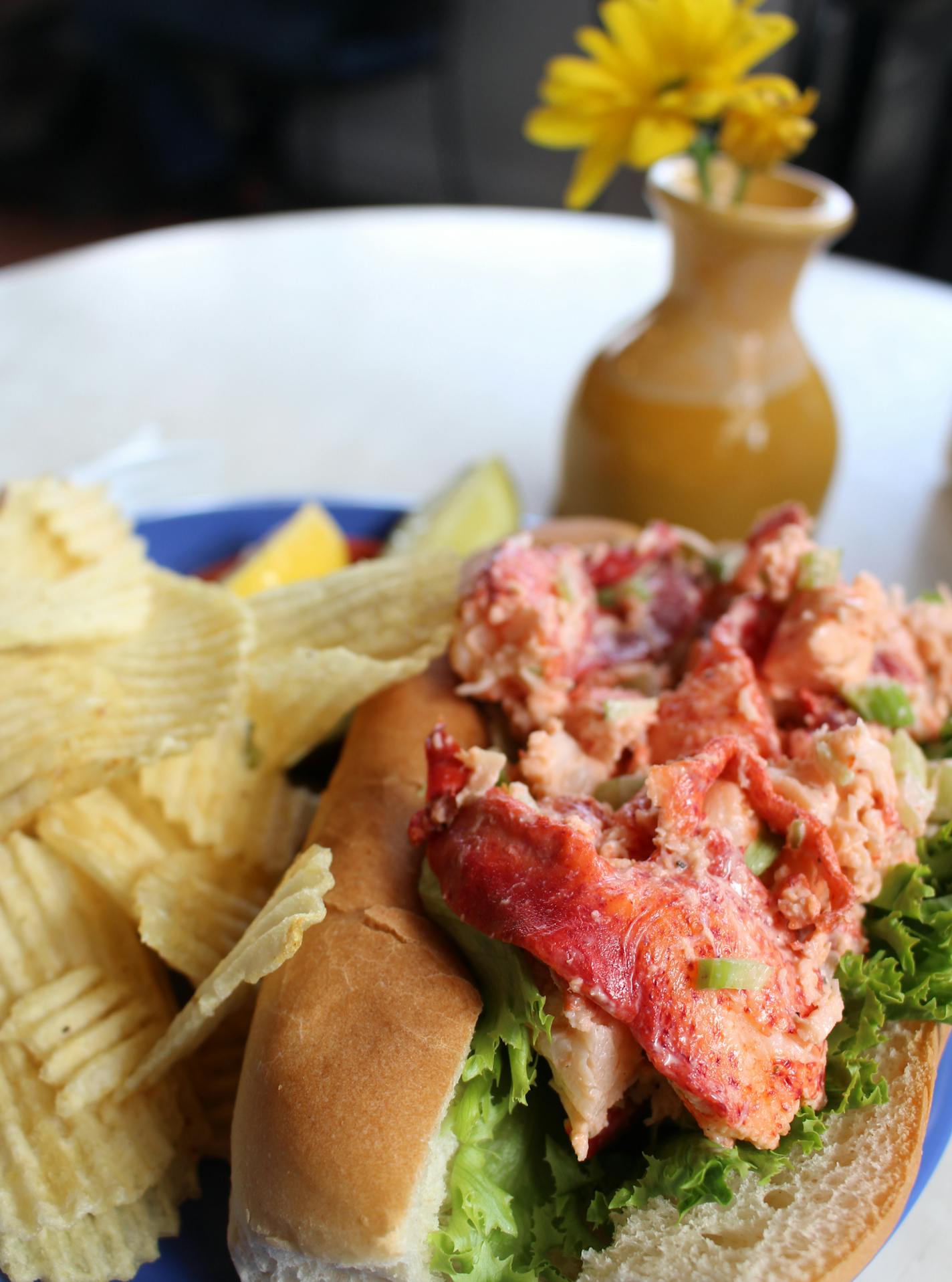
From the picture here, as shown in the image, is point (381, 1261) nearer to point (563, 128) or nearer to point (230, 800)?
point (230, 800)

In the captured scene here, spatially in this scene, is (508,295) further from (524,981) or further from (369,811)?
(524,981)

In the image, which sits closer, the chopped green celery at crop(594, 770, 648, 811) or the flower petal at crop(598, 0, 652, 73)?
the chopped green celery at crop(594, 770, 648, 811)

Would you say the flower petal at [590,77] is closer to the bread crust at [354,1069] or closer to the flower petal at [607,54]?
the flower petal at [607,54]

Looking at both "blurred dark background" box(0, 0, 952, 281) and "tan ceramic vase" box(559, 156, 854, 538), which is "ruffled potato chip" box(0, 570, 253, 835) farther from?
"blurred dark background" box(0, 0, 952, 281)

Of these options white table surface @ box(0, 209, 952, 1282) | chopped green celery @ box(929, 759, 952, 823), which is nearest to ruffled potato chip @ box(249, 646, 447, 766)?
chopped green celery @ box(929, 759, 952, 823)

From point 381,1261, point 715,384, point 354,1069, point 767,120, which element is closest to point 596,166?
point 767,120

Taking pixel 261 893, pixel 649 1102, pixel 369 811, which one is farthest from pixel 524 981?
pixel 261 893

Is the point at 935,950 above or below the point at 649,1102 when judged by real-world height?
above
